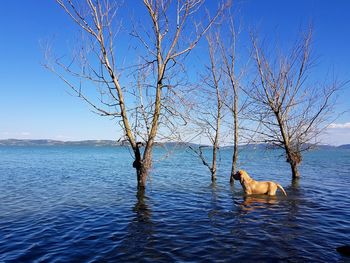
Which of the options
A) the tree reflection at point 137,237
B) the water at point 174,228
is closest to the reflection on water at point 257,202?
the water at point 174,228

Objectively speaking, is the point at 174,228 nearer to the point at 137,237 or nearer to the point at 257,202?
the point at 137,237

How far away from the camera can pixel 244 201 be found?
14367 mm

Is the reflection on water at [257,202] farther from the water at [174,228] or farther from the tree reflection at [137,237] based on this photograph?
the tree reflection at [137,237]

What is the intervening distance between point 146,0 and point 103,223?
33.0 ft

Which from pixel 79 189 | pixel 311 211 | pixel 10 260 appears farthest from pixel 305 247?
pixel 79 189

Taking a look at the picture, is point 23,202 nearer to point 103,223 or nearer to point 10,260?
point 103,223

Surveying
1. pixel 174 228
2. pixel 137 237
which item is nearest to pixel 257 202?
pixel 174 228

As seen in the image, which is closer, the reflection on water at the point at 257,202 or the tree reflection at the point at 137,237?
the tree reflection at the point at 137,237

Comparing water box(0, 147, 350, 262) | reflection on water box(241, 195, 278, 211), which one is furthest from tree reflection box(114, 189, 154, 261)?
reflection on water box(241, 195, 278, 211)

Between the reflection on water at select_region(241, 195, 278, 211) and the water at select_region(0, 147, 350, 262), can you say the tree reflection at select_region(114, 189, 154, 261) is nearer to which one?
the water at select_region(0, 147, 350, 262)

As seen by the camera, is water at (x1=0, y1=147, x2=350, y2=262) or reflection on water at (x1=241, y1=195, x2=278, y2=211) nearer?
water at (x1=0, y1=147, x2=350, y2=262)

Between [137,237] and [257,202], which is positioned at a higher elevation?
[257,202]

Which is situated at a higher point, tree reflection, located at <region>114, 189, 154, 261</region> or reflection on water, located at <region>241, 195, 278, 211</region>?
reflection on water, located at <region>241, 195, 278, 211</region>

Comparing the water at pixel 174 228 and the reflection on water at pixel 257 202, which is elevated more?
the reflection on water at pixel 257 202
